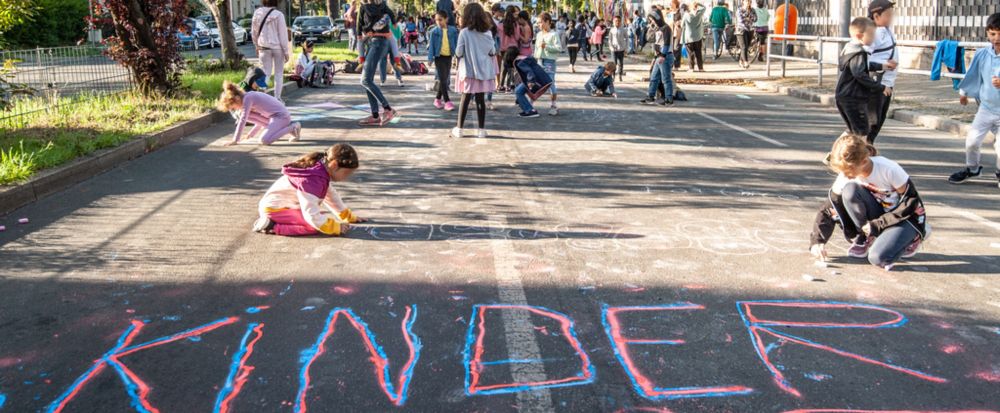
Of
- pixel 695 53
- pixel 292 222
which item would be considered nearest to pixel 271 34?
pixel 292 222

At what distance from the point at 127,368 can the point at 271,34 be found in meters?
10.2

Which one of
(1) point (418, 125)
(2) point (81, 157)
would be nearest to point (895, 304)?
(2) point (81, 157)

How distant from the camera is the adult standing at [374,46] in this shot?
11.9 m

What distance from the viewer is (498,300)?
466cm

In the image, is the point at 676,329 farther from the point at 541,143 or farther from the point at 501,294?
the point at 541,143

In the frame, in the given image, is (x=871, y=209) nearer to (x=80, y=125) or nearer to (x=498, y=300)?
(x=498, y=300)

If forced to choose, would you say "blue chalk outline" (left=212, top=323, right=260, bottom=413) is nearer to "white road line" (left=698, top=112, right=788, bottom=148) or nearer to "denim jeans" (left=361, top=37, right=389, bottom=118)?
"white road line" (left=698, top=112, right=788, bottom=148)

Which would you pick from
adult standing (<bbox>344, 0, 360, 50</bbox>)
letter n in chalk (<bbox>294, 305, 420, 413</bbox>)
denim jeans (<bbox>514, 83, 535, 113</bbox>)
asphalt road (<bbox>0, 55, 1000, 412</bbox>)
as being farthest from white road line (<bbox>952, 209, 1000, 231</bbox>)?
adult standing (<bbox>344, 0, 360, 50</bbox>)

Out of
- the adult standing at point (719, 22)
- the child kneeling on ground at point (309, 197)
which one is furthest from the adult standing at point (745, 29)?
the child kneeling on ground at point (309, 197)

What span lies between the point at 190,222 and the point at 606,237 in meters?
3.13

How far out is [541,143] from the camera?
10.5 m

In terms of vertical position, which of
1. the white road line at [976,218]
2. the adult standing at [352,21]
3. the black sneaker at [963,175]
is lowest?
the white road line at [976,218]

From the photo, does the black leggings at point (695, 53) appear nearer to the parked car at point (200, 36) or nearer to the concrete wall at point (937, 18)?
the concrete wall at point (937, 18)

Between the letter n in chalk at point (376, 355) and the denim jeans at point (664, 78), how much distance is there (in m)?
11.2
